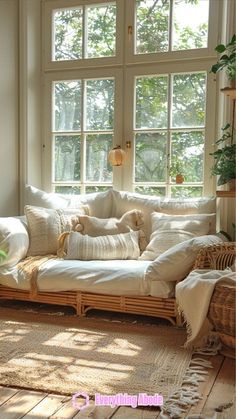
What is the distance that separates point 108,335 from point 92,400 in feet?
2.52

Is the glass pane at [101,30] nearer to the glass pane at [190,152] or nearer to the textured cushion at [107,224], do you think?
the glass pane at [190,152]

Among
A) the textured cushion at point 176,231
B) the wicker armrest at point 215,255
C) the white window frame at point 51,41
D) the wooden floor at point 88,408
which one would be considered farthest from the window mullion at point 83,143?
the wooden floor at point 88,408

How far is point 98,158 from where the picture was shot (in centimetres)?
392

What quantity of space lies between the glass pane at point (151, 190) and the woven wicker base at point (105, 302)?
46.3 inches

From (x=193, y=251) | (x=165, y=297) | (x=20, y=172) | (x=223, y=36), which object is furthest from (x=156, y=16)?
(x=165, y=297)

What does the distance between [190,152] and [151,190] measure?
466 millimetres

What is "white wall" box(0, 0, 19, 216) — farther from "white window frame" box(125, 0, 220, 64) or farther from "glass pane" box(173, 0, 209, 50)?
"glass pane" box(173, 0, 209, 50)

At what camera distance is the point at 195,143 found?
361 centimetres

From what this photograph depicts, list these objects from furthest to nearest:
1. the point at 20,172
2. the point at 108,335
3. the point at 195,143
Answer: the point at 20,172 → the point at 195,143 → the point at 108,335

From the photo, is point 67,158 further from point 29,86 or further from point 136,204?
point 136,204

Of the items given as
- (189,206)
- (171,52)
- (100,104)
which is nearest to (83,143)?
(100,104)

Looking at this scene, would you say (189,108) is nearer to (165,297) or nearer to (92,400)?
(165,297)

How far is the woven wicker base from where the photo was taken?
2800mm

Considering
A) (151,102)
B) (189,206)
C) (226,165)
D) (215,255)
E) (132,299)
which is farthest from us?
(151,102)
